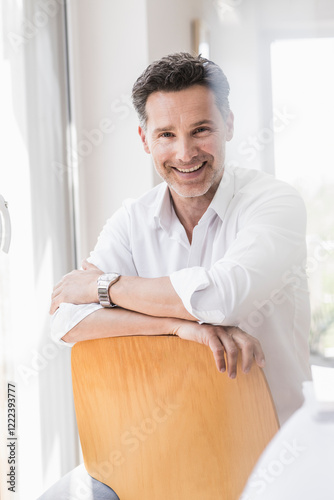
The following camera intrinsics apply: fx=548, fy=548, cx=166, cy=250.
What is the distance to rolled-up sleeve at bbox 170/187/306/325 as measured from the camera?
95 centimetres

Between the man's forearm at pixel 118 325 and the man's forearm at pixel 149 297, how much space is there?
0.01 metres

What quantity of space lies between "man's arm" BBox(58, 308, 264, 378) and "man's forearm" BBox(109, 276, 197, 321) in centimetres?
2

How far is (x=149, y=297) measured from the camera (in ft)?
3.33

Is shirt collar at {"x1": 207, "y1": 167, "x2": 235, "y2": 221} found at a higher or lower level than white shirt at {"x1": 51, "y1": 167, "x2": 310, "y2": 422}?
higher

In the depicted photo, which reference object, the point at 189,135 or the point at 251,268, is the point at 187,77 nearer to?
the point at 189,135

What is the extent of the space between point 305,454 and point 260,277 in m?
0.32

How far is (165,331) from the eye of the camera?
103 centimetres

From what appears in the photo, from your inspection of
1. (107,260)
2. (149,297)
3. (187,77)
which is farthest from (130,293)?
(187,77)

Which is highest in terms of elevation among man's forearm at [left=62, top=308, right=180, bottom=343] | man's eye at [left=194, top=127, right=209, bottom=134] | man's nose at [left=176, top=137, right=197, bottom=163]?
man's eye at [left=194, top=127, right=209, bottom=134]

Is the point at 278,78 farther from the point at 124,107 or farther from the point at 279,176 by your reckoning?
the point at 124,107

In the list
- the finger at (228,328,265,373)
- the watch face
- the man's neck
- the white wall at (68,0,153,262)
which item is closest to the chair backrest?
the finger at (228,328,265,373)

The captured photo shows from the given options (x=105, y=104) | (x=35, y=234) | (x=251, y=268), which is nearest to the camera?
(x=251, y=268)

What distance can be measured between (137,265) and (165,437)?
14.1 inches

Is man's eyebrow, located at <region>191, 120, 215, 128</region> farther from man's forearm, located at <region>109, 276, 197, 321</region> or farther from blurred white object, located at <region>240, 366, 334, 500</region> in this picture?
blurred white object, located at <region>240, 366, 334, 500</region>
